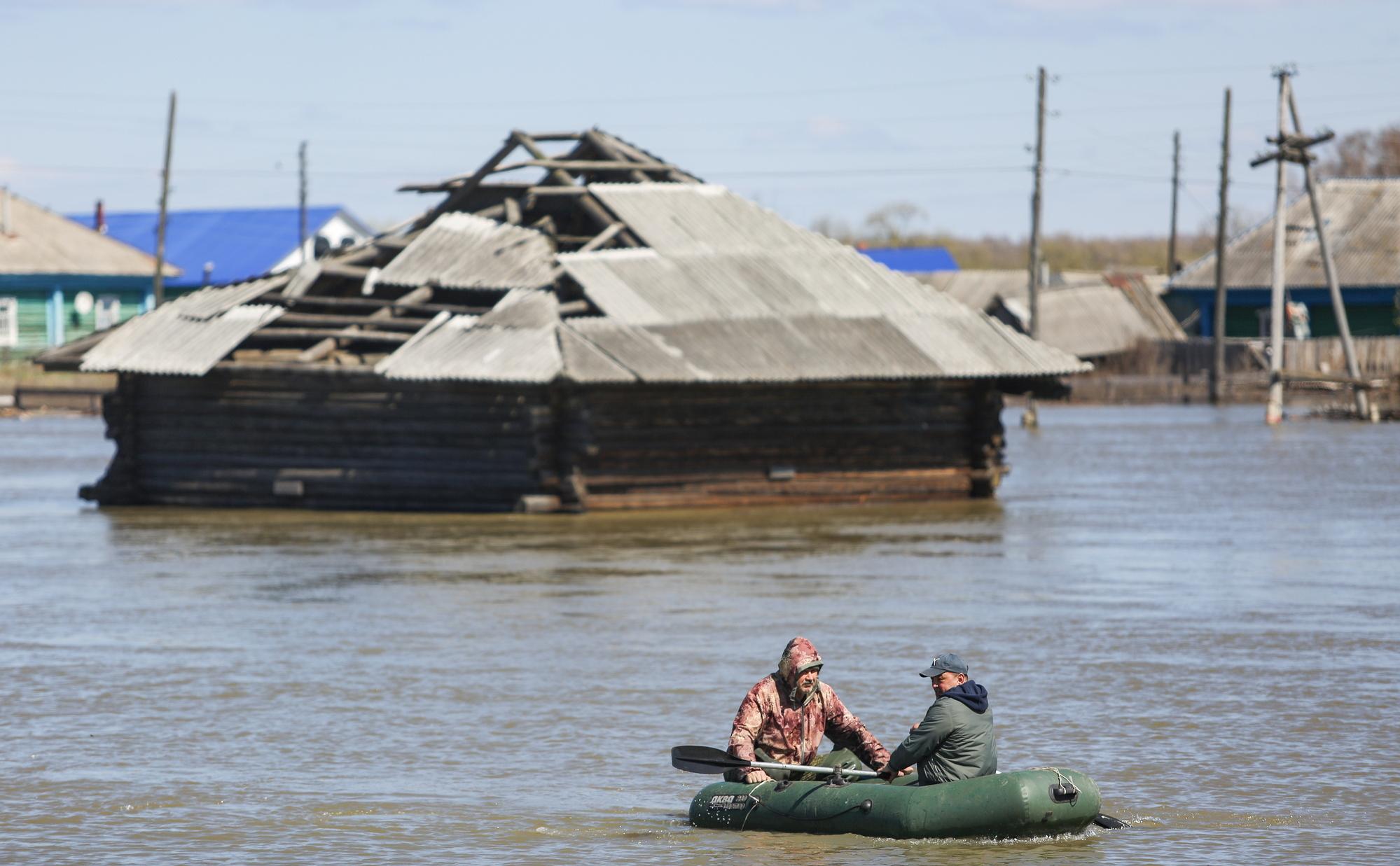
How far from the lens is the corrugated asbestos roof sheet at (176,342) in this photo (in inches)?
1097

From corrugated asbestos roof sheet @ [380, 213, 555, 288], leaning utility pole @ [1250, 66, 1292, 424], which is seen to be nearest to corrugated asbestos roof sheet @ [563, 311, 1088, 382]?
corrugated asbestos roof sheet @ [380, 213, 555, 288]

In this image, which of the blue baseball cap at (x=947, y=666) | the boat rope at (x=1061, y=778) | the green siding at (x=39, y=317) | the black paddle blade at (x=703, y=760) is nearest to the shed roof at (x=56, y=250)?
the green siding at (x=39, y=317)

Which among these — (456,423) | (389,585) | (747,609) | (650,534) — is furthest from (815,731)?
(456,423)

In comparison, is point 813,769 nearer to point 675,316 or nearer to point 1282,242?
point 675,316

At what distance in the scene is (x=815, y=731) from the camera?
1066cm

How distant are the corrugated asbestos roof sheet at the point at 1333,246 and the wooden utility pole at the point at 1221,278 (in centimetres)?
249

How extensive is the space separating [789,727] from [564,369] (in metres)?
15.2

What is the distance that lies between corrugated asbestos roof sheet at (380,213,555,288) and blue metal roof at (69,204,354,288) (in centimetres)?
4073

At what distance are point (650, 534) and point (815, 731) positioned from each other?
14609 millimetres

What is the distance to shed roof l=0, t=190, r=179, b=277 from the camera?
61844 mm

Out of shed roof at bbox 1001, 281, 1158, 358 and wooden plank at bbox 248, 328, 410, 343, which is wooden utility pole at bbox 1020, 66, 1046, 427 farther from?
wooden plank at bbox 248, 328, 410, 343

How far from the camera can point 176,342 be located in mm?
28609

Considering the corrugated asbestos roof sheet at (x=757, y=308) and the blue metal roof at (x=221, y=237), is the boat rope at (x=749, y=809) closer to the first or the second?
the corrugated asbestos roof sheet at (x=757, y=308)

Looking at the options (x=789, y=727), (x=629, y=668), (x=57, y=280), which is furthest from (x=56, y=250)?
(x=789, y=727)
